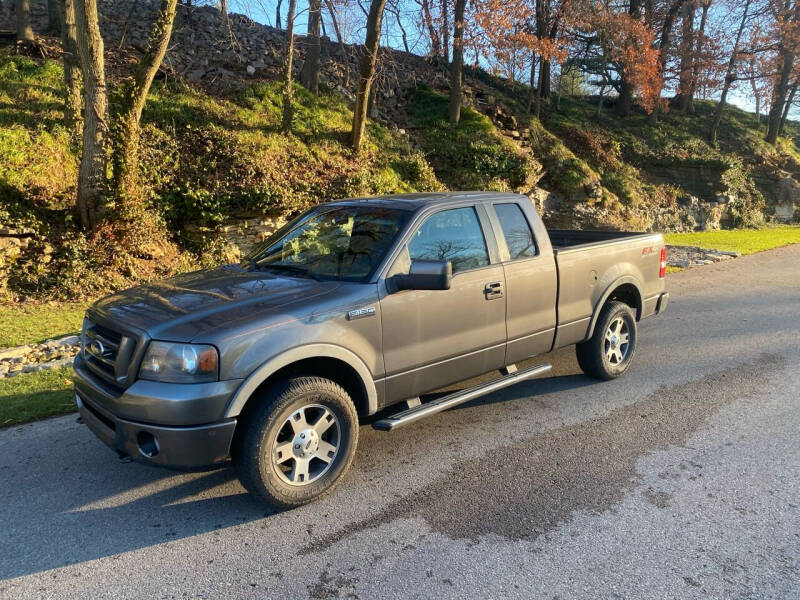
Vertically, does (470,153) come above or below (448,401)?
above

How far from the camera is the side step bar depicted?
12.1ft

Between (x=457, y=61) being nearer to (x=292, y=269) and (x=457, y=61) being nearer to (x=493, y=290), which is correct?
(x=493, y=290)

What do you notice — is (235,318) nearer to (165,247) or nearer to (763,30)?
(165,247)

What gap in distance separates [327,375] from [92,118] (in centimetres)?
763

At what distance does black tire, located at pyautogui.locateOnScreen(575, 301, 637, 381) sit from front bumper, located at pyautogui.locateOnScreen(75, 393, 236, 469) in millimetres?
3588

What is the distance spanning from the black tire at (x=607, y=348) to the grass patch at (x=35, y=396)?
4.65m

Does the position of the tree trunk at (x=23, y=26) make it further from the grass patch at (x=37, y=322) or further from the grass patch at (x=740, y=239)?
the grass patch at (x=740, y=239)

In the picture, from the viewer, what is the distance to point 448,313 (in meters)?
4.09

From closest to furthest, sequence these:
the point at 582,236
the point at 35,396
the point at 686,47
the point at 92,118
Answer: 1. the point at 35,396
2. the point at 582,236
3. the point at 92,118
4. the point at 686,47

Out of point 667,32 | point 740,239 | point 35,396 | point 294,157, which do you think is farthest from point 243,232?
point 667,32

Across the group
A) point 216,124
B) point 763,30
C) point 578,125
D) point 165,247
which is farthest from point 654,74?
point 165,247

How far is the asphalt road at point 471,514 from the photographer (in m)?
2.78

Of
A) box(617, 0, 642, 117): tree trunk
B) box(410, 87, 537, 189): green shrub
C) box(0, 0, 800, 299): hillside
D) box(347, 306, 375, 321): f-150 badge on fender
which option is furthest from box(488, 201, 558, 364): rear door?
box(617, 0, 642, 117): tree trunk

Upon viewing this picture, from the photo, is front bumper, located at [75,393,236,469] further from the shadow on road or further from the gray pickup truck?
the shadow on road
